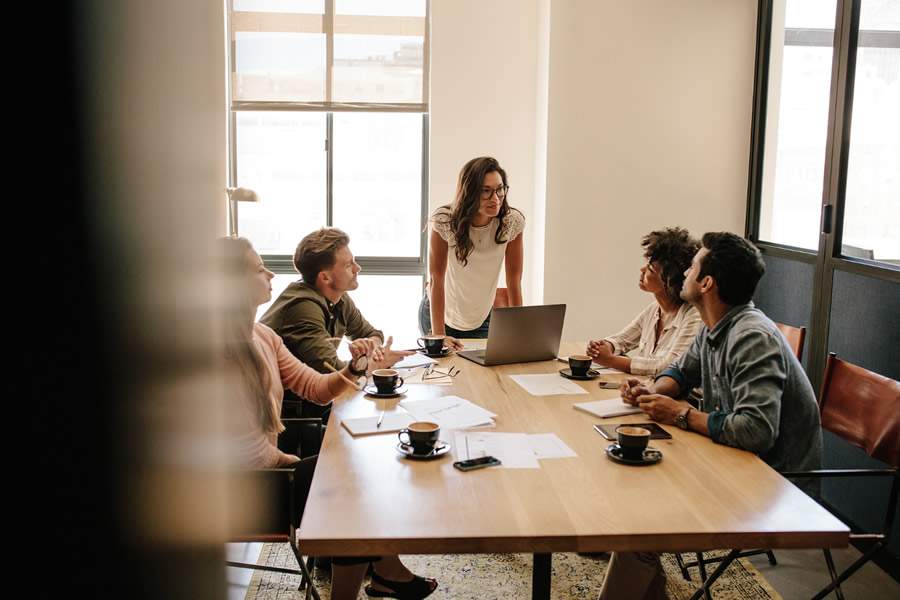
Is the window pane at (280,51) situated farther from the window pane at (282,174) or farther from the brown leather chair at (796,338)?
the brown leather chair at (796,338)

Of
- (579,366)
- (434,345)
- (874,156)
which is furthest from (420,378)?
(874,156)

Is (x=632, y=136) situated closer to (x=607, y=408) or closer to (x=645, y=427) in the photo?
(x=607, y=408)

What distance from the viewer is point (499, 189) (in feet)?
11.4

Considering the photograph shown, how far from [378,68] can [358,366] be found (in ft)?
10.7

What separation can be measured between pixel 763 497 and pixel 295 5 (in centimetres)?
463

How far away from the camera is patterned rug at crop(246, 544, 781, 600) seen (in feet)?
9.02

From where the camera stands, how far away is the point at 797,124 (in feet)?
13.7

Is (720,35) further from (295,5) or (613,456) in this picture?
(613,456)

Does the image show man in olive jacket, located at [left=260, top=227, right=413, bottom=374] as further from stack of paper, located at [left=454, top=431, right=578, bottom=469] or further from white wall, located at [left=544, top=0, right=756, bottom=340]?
white wall, located at [left=544, top=0, right=756, bottom=340]

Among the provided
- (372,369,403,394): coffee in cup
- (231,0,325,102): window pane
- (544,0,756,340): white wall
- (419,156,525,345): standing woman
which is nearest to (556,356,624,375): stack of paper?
(419,156,525,345): standing woman

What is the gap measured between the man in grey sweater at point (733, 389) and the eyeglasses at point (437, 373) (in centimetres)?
67

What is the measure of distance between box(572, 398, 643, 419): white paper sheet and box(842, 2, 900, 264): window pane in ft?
5.12

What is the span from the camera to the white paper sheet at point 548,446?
200 centimetres

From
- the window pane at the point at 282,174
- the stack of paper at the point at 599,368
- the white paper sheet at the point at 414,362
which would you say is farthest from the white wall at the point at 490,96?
the white paper sheet at the point at 414,362
